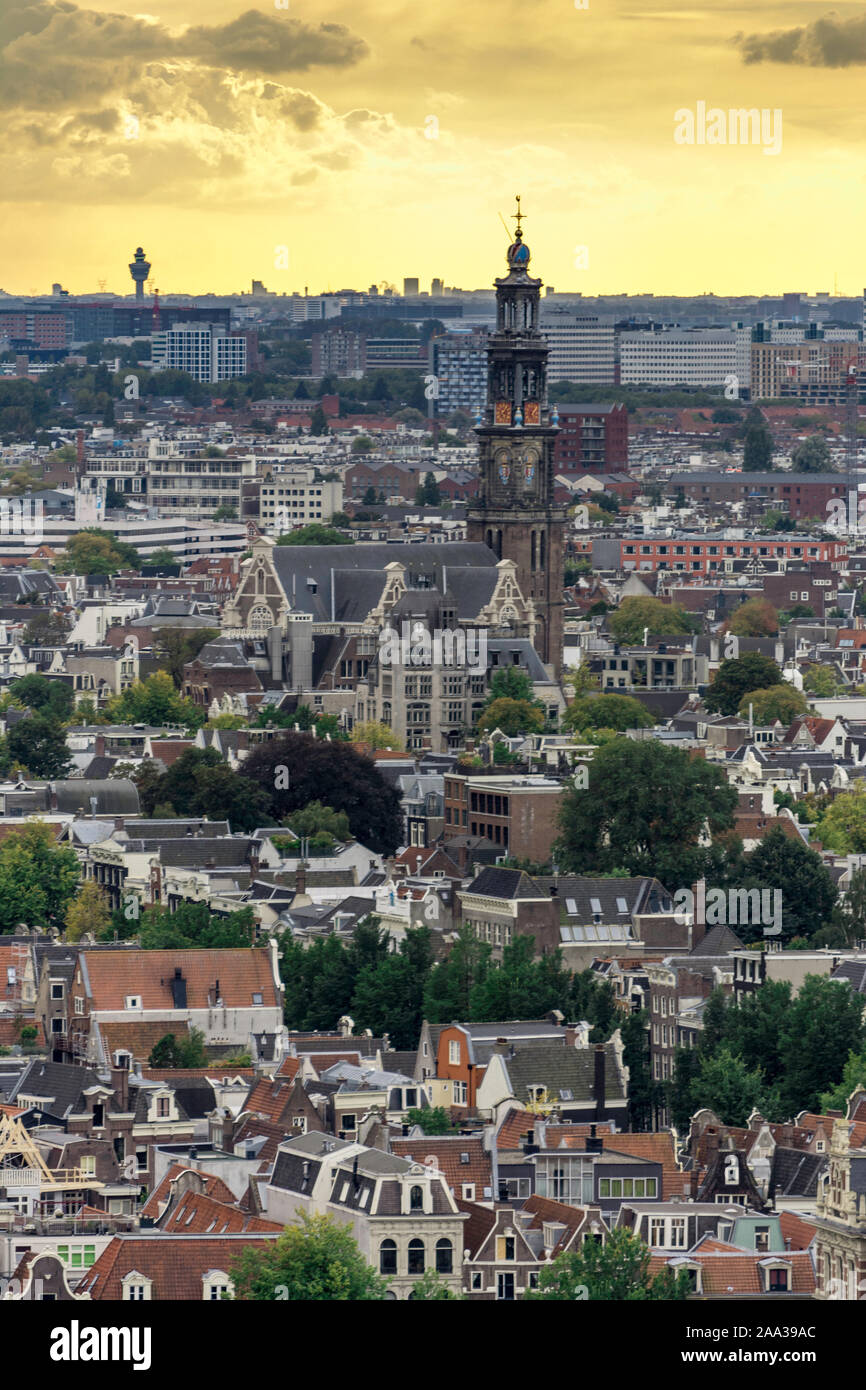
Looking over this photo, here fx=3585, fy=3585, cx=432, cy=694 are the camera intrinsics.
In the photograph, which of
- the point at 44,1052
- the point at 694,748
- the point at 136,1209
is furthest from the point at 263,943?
the point at 694,748

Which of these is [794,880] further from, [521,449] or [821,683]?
[521,449]

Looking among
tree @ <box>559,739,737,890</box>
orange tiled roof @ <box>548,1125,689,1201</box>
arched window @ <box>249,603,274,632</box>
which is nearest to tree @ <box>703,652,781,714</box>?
arched window @ <box>249,603,274,632</box>

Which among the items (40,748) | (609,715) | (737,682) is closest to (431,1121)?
(40,748)

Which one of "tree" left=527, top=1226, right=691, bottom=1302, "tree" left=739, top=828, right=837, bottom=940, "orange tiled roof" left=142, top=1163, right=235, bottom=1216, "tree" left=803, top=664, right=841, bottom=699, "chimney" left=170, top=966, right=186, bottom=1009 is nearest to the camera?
"tree" left=527, top=1226, right=691, bottom=1302

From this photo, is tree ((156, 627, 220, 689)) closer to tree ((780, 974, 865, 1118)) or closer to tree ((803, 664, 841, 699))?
tree ((803, 664, 841, 699))

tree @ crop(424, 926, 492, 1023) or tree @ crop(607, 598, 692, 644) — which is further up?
tree @ crop(424, 926, 492, 1023)

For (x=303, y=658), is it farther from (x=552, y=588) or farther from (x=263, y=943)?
(x=263, y=943)
